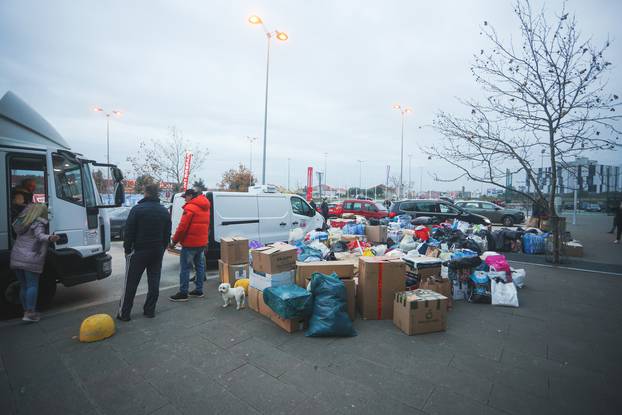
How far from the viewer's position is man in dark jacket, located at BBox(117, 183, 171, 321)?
4094mm

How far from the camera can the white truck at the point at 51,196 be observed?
13.5ft

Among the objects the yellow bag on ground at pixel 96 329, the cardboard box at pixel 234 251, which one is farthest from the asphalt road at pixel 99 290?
the yellow bag on ground at pixel 96 329

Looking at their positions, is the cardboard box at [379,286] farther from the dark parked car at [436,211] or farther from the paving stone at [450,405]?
the dark parked car at [436,211]

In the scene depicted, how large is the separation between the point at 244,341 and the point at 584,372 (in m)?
3.63

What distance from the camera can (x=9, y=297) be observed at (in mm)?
4211

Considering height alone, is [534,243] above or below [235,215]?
below

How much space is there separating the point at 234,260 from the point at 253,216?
2.19m

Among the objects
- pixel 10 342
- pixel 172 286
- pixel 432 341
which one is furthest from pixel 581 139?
pixel 10 342

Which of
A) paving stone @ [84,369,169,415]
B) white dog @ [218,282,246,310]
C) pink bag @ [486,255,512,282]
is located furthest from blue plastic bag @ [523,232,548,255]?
paving stone @ [84,369,169,415]

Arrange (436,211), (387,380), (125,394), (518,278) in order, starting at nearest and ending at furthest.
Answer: (125,394) → (387,380) → (518,278) → (436,211)

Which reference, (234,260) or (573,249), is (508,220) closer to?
(573,249)

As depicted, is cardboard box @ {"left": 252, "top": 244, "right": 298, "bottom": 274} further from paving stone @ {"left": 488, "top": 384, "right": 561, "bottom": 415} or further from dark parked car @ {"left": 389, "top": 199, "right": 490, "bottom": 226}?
dark parked car @ {"left": 389, "top": 199, "right": 490, "bottom": 226}

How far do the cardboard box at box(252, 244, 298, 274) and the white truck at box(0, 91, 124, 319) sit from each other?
255cm

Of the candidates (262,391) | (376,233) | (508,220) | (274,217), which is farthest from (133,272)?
(508,220)
